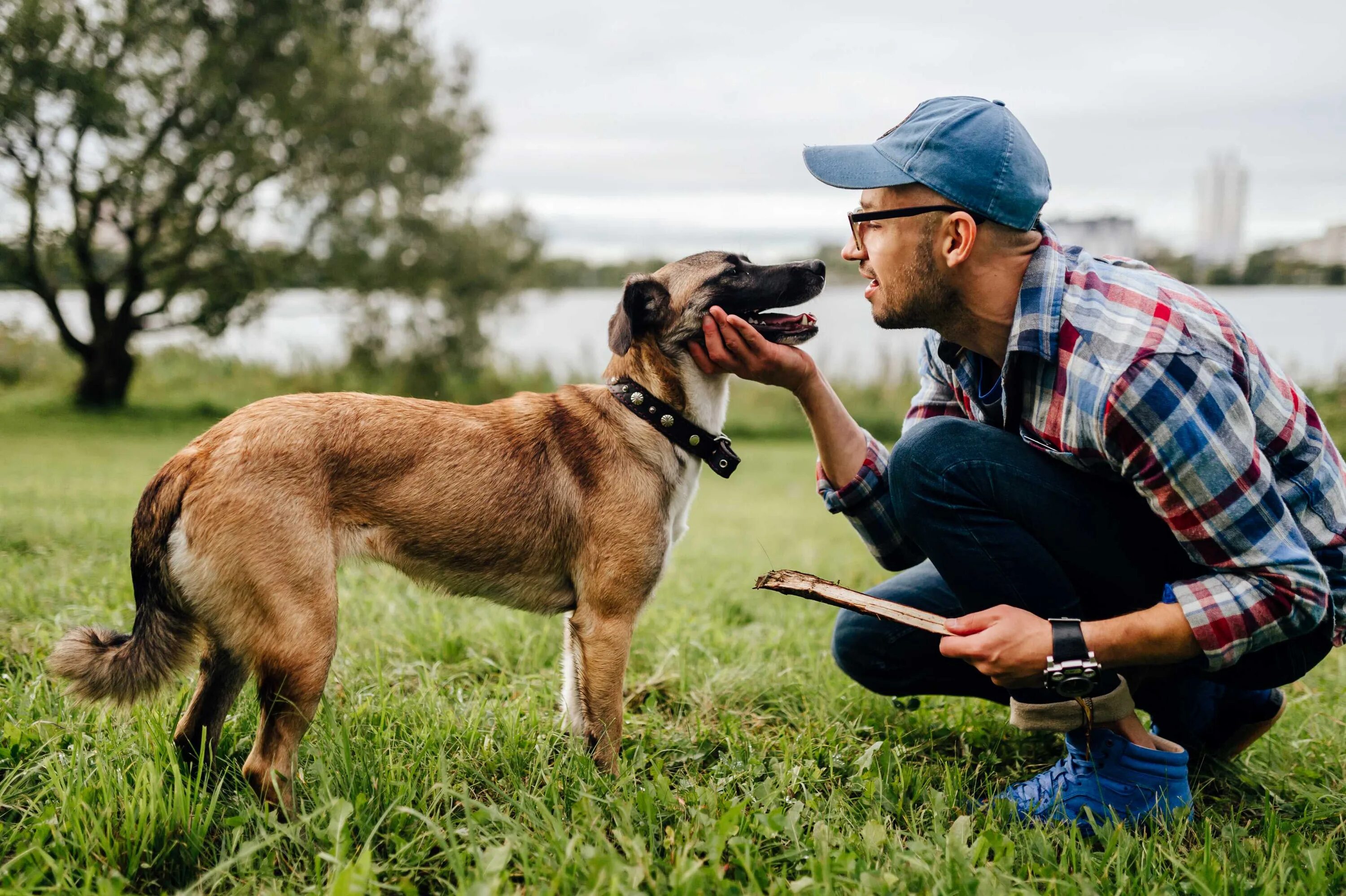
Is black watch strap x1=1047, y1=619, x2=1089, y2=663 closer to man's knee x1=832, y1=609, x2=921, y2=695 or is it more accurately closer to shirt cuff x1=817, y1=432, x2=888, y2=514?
man's knee x1=832, y1=609, x2=921, y2=695

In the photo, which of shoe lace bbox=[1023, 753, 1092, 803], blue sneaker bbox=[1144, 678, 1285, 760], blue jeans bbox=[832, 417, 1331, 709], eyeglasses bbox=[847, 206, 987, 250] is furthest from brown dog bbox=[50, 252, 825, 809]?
blue sneaker bbox=[1144, 678, 1285, 760]

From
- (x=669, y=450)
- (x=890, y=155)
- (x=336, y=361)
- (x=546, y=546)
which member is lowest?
(x=336, y=361)

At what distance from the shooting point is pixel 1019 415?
2465 millimetres

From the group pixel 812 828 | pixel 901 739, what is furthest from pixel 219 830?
pixel 901 739

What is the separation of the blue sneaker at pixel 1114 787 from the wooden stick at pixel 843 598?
0.48 meters

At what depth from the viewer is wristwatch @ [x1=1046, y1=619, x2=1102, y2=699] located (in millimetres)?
2178

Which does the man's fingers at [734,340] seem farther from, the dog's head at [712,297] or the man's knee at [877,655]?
the man's knee at [877,655]

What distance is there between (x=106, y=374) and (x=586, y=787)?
42.1 feet

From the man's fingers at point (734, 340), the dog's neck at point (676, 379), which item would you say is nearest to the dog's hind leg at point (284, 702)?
the dog's neck at point (676, 379)

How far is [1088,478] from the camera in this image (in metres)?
2.39

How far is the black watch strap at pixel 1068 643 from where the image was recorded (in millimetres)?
2182

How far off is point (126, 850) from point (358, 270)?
1171 centimetres

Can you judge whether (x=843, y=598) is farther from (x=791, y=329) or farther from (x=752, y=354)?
(x=791, y=329)

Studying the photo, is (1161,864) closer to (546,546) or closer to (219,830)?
(546,546)
